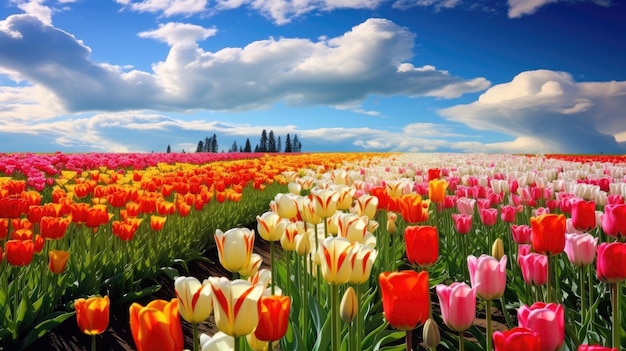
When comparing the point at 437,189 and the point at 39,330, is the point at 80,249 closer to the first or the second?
the point at 39,330

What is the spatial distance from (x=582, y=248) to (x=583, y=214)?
0.56m

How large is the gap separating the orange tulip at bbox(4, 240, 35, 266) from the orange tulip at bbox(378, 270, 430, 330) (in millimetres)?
3118

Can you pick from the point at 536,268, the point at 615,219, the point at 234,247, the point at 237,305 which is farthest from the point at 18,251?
the point at 615,219

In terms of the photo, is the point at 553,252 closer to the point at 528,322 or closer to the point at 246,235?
the point at 528,322

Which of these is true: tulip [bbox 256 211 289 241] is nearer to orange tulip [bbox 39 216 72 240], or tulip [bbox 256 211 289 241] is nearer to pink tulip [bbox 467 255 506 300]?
pink tulip [bbox 467 255 506 300]

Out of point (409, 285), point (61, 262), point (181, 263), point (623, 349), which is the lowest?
point (181, 263)

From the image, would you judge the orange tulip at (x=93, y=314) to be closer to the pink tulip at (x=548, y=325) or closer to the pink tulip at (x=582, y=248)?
the pink tulip at (x=548, y=325)

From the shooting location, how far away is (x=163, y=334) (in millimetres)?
1300

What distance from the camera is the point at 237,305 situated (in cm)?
139

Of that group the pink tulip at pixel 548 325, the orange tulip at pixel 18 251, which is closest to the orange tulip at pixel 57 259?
the orange tulip at pixel 18 251

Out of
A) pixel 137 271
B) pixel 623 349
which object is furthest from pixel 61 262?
pixel 623 349

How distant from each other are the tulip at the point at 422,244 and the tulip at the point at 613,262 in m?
0.72

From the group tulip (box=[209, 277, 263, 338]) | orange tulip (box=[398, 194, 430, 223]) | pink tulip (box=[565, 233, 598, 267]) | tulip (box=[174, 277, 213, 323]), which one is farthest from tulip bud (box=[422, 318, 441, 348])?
orange tulip (box=[398, 194, 430, 223])

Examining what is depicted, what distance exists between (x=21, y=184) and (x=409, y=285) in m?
5.99
